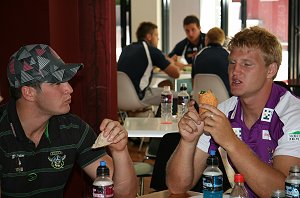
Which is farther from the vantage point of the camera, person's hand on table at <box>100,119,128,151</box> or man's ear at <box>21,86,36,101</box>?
man's ear at <box>21,86,36,101</box>

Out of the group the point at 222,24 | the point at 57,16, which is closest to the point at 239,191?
the point at 57,16

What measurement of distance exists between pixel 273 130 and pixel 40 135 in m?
1.13

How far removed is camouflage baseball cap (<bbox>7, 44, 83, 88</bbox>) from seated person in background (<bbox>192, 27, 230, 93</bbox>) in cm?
466

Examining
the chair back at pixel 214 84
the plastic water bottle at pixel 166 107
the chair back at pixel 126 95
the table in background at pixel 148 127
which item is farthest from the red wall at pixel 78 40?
the chair back at pixel 126 95

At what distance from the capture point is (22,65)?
116 inches

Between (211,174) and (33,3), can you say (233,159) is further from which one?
(33,3)

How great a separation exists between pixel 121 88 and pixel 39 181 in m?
5.14

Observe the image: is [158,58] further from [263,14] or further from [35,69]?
[35,69]

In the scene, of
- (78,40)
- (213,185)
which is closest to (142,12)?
(78,40)

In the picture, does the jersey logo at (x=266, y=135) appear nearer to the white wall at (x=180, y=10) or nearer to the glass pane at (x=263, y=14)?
the glass pane at (x=263, y=14)

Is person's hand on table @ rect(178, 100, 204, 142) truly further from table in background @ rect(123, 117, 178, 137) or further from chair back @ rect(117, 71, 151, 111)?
chair back @ rect(117, 71, 151, 111)

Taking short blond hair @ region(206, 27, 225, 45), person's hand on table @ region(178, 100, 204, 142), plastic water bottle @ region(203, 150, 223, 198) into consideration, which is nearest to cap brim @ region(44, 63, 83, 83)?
person's hand on table @ region(178, 100, 204, 142)

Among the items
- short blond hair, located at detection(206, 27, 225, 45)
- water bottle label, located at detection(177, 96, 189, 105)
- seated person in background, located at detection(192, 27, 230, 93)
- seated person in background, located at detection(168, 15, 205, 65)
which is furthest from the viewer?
seated person in background, located at detection(168, 15, 205, 65)

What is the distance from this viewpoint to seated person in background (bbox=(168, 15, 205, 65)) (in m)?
10.2
